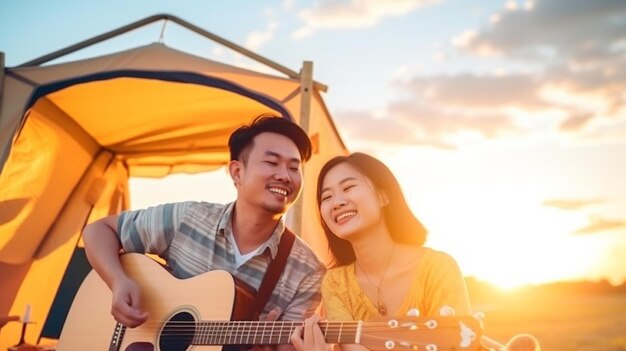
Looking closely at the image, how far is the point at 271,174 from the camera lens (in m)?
2.69

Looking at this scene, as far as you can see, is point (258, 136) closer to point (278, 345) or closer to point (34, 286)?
point (278, 345)

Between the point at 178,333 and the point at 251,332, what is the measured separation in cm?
38

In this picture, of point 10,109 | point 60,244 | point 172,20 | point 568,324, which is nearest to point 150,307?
point 10,109

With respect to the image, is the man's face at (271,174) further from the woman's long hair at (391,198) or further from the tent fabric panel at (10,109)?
the tent fabric panel at (10,109)

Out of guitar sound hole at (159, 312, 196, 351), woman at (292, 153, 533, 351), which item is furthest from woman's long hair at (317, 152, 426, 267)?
guitar sound hole at (159, 312, 196, 351)

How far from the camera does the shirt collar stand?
2.75m

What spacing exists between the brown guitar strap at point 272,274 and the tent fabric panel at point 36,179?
2.16 meters

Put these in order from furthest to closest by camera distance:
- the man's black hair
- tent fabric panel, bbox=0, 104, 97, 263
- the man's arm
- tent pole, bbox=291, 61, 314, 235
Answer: tent fabric panel, bbox=0, 104, 97, 263 → tent pole, bbox=291, 61, 314, 235 → the man's black hair → the man's arm

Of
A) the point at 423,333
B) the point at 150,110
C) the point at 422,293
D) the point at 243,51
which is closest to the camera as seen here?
the point at 423,333

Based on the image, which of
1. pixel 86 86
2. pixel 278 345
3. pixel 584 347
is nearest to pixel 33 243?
pixel 86 86

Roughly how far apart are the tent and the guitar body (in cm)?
88

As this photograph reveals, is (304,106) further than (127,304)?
Yes

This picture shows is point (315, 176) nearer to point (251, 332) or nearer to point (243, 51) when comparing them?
point (243, 51)

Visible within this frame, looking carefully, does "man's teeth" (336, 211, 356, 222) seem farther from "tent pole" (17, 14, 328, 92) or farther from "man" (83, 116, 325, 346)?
"tent pole" (17, 14, 328, 92)
